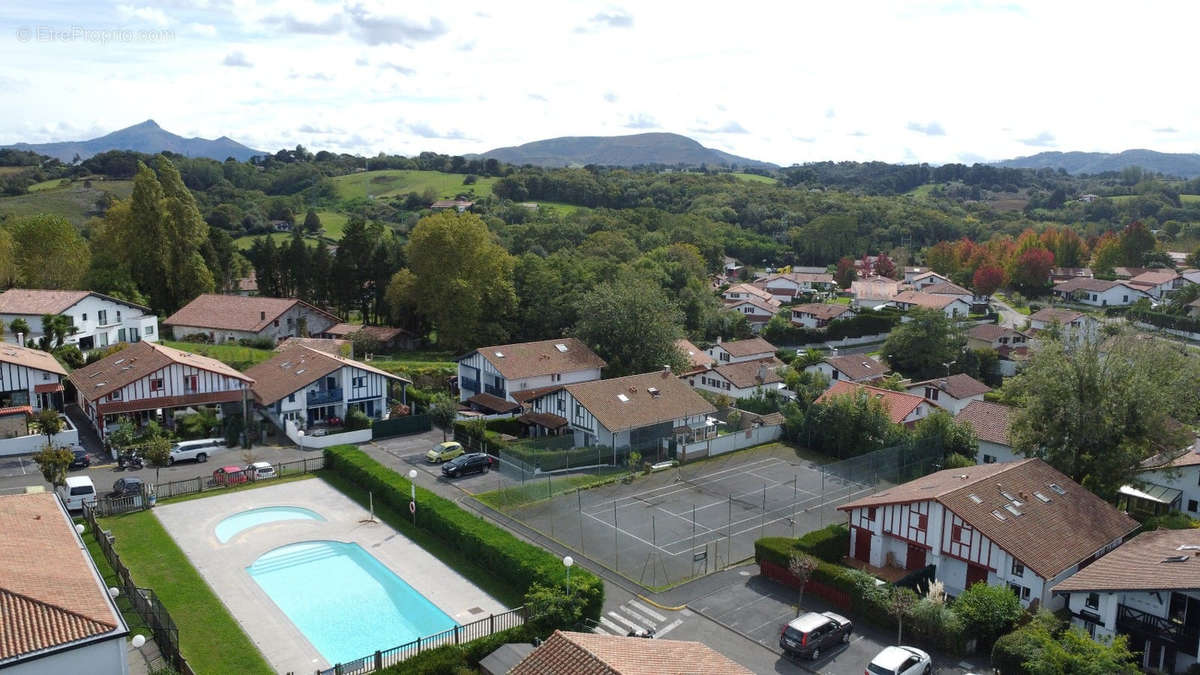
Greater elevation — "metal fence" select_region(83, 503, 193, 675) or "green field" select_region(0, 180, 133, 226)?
"green field" select_region(0, 180, 133, 226)

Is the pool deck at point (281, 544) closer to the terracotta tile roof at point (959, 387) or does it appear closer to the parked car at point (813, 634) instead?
the parked car at point (813, 634)

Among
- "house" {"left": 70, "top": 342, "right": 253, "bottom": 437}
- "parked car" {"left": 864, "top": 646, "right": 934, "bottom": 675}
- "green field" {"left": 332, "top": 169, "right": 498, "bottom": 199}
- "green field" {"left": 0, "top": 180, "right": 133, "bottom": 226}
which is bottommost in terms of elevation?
"parked car" {"left": 864, "top": 646, "right": 934, "bottom": 675}

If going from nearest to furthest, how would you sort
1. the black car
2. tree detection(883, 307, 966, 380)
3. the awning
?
1. the awning
2. the black car
3. tree detection(883, 307, 966, 380)

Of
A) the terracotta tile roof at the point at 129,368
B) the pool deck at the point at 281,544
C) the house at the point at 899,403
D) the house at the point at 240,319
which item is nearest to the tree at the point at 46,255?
the house at the point at 240,319

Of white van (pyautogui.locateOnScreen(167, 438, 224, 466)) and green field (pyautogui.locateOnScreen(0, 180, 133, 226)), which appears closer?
white van (pyautogui.locateOnScreen(167, 438, 224, 466))

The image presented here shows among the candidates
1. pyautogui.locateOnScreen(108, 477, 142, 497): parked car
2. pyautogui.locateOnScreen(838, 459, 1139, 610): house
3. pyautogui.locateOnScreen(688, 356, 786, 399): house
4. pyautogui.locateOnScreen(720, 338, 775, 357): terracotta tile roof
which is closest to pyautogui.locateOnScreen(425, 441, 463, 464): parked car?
pyautogui.locateOnScreen(108, 477, 142, 497): parked car

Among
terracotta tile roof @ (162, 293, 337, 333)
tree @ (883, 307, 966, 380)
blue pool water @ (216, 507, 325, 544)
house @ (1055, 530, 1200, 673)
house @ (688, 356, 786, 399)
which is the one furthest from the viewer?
tree @ (883, 307, 966, 380)

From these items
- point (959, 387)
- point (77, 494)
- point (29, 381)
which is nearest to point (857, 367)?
point (959, 387)

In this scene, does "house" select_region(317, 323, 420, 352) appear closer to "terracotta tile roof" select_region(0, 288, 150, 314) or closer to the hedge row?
"terracotta tile roof" select_region(0, 288, 150, 314)
